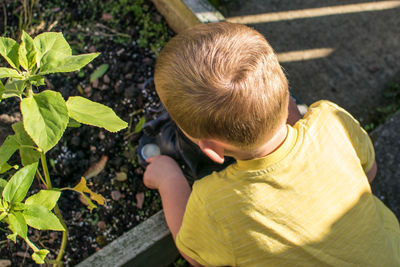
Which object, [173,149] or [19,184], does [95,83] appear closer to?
[173,149]

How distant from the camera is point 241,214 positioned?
1376 mm

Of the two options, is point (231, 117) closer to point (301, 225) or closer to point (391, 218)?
point (301, 225)

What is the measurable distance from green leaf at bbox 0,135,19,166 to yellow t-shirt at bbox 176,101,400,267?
67 centimetres

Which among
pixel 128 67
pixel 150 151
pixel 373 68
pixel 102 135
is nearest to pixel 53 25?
pixel 128 67

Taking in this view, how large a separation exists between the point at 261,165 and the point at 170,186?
0.64 m

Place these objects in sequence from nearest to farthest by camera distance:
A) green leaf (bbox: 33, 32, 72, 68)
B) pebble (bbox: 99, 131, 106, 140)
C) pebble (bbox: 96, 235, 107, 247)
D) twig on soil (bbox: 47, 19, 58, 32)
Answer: green leaf (bbox: 33, 32, 72, 68)
pebble (bbox: 96, 235, 107, 247)
pebble (bbox: 99, 131, 106, 140)
twig on soil (bbox: 47, 19, 58, 32)

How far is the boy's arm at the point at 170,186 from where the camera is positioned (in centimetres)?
177

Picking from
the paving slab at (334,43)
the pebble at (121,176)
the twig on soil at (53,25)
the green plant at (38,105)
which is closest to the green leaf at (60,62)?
the green plant at (38,105)

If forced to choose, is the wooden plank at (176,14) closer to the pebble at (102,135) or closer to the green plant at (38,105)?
the pebble at (102,135)

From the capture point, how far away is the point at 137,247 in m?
1.87

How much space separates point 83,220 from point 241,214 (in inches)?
43.0

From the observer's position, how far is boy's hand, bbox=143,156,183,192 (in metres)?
1.95

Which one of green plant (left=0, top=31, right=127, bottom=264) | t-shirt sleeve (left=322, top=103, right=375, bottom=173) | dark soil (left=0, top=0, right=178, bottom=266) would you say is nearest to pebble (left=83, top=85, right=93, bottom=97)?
dark soil (left=0, top=0, right=178, bottom=266)

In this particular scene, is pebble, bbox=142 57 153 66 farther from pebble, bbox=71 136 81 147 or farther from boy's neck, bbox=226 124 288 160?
boy's neck, bbox=226 124 288 160
